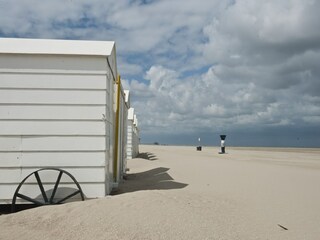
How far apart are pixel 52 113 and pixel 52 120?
14cm

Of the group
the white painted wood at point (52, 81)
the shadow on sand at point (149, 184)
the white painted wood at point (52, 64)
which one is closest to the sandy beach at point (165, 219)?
the shadow on sand at point (149, 184)

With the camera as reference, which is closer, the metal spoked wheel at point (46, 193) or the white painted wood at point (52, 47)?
the metal spoked wheel at point (46, 193)

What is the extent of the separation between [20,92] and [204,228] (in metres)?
4.32

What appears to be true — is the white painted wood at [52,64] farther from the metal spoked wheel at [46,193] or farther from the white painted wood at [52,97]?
the metal spoked wheel at [46,193]

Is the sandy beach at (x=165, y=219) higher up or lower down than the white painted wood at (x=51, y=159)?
lower down

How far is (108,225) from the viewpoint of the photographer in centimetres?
554

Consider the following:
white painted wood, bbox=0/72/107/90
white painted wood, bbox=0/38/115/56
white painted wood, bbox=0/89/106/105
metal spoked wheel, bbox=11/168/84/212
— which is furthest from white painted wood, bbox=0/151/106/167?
white painted wood, bbox=0/38/115/56

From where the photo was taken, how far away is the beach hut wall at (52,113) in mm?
7320

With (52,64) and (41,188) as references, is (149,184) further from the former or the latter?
(52,64)

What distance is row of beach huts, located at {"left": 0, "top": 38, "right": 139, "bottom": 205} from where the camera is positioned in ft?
24.0

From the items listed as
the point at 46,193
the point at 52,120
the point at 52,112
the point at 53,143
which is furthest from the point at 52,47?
the point at 46,193

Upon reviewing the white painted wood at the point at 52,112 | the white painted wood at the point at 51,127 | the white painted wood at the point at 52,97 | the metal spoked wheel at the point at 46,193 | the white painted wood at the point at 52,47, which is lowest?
the metal spoked wheel at the point at 46,193

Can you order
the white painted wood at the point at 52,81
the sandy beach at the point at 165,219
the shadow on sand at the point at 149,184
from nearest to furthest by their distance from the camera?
the sandy beach at the point at 165,219 < the white painted wood at the point at 52,81 < the shadow on sand at the point at 149,184

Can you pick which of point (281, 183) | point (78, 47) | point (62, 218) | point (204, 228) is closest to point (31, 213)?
point (62, 218)
